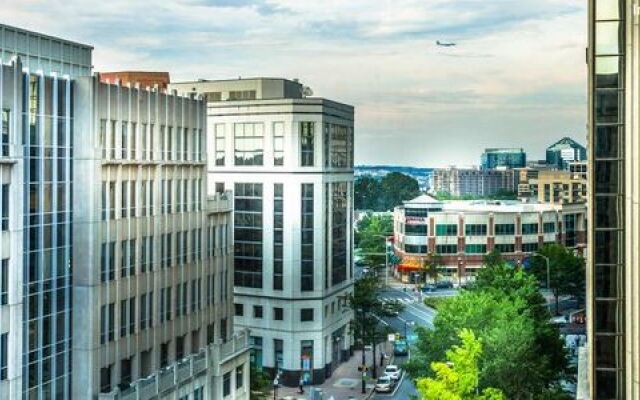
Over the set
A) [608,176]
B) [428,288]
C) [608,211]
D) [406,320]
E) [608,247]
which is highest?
[608,176]

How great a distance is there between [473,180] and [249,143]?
4491 inches

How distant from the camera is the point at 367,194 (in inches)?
5655

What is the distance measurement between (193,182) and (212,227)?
136 inches

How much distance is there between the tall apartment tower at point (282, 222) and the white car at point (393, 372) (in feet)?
15.0

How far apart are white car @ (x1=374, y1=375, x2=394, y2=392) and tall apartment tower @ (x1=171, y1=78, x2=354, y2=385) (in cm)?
523

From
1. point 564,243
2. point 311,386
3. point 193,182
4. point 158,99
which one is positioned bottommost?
point 311,386

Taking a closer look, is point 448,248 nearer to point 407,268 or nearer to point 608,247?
point 407,268

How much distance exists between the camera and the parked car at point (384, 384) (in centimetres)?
5769

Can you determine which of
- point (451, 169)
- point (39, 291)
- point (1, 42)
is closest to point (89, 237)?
point (39, 291)

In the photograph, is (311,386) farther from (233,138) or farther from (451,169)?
(451,169)

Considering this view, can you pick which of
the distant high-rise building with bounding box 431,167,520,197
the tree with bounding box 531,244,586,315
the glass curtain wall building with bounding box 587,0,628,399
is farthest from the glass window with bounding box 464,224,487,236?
the glass curtain wall building with bounding box 587,0,628,399

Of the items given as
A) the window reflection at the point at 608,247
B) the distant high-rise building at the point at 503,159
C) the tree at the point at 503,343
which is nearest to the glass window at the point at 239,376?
the tree at the point at 503,343

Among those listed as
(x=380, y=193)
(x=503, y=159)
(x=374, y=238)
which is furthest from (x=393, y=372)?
(x=503, y=159)

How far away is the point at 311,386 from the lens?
61250 millimetres
